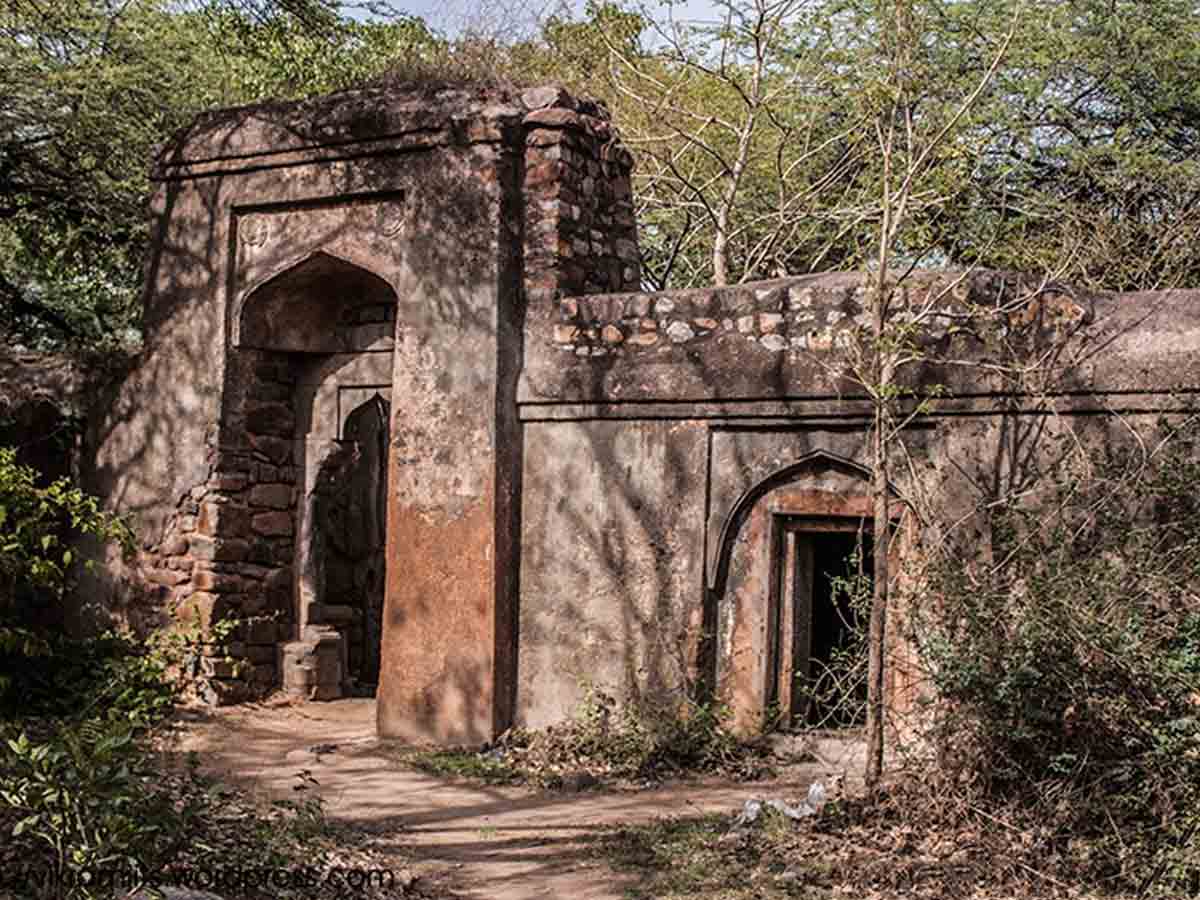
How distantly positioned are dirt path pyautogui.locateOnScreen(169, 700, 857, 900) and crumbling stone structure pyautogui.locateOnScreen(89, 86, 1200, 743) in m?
0.58

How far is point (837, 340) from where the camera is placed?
8.02 m

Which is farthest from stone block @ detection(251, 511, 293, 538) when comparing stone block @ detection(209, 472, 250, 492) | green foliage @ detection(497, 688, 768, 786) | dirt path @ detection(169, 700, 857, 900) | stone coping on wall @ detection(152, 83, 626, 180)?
green foliage @ detection(497, 688, 768, 786)

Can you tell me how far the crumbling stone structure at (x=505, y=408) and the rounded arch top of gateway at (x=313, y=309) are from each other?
2 cm

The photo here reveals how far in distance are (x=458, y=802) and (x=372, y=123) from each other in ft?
14.0

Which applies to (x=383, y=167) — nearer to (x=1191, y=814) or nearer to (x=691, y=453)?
(x=691, y=453)

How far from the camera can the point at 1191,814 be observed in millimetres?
5676

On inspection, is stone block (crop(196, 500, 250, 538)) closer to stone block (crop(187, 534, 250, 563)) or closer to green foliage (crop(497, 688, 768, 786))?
stone block (crop(187, 534, 250, 563))

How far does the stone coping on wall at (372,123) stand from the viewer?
8883 millimetres

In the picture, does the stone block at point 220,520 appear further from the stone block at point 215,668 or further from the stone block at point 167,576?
the stone block at point 215,668

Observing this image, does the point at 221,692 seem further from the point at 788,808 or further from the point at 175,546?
the point at 788,808

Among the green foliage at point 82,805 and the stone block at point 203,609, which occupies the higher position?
the stone block at point 203,609

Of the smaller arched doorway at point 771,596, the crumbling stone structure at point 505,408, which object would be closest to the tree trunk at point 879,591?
the crumbling stone structure at point 505,408

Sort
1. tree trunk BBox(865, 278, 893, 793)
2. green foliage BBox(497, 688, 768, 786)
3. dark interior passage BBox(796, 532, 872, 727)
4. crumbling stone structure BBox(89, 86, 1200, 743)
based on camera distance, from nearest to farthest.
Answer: tree trunk BBox(865, 278, 893, 793), dark interior passage BBox(796, 532, 872, 727), crumbling stone structure BBox(89, 86, 1200, 743), green foliage BBox(497, 688, 768, 786)

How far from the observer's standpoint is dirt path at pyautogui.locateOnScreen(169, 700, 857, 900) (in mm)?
6277
